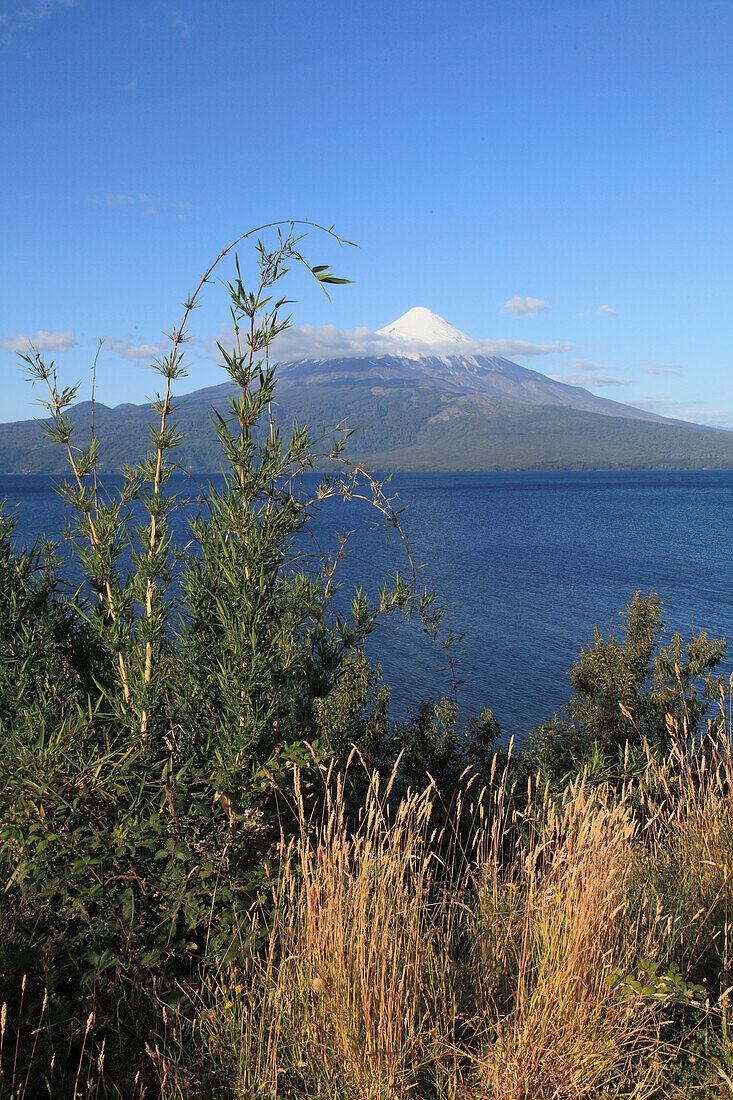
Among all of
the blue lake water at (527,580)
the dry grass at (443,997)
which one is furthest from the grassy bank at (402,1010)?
the blue lake water at (527,580)

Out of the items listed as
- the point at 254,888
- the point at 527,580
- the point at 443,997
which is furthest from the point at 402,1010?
the point at 527,580

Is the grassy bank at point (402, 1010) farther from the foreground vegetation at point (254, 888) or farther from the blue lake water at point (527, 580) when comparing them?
the blue lake water at point (527, 580)

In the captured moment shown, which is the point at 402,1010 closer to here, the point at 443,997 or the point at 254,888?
the point at 443,997

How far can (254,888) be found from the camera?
2803mm

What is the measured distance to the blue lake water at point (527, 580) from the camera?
2538cm

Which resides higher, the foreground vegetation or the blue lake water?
the foreground vegetation

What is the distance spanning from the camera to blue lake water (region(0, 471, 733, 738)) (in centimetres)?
2538

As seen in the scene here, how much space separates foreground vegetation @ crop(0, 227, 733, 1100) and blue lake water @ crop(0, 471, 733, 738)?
Answer: 52cm

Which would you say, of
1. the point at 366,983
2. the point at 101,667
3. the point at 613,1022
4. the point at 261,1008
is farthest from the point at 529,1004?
the point at 101,667

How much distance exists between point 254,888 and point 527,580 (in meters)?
45.3

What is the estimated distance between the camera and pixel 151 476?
3.57 m

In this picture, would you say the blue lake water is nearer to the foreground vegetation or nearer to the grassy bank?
→ the foreground vegetation

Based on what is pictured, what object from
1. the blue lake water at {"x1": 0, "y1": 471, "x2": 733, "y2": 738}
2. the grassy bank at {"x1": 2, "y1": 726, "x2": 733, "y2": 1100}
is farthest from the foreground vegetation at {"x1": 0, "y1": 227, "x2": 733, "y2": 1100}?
the blue lake water at {"x1": 0, "y1": 471, "x2": 733, "y2": 738}

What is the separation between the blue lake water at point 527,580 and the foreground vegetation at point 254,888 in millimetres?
522
